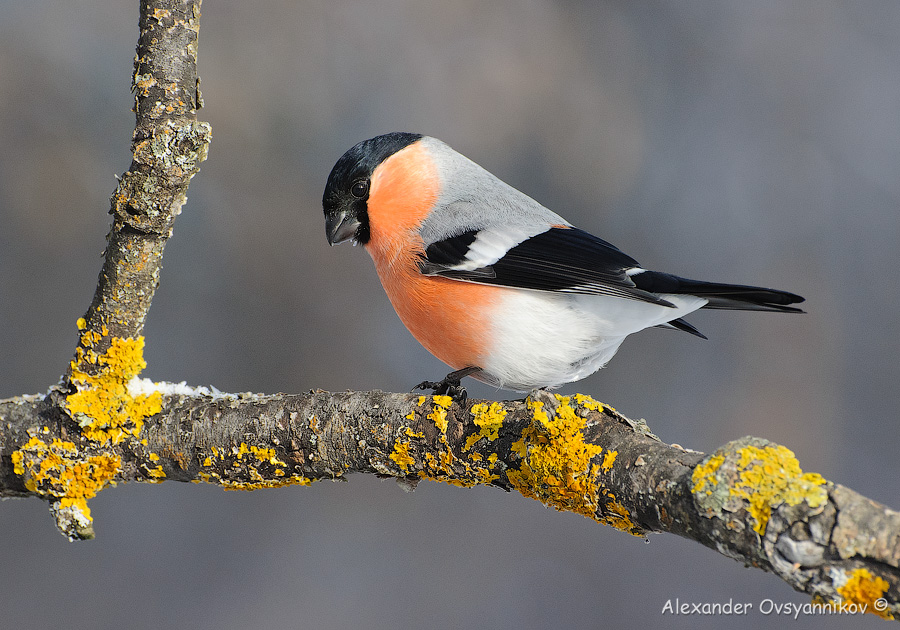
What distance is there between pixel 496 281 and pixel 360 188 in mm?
352

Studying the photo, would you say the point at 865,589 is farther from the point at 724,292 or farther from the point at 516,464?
the point at 724,292

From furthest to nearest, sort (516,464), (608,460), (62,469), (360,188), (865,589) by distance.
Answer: (360,188) → (62,469) → (516,464) → (608,460) → (865,589)

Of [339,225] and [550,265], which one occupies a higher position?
[339,225]

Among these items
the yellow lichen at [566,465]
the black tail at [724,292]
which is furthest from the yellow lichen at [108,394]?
the black tail at [724,292]

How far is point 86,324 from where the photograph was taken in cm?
107

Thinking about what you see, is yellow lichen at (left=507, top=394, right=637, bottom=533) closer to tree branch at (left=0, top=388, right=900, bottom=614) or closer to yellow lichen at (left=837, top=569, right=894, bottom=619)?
tree branch at (left=0, top=388, right=900, bottom=614)

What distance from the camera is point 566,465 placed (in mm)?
874

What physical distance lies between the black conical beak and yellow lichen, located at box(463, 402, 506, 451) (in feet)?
1.80

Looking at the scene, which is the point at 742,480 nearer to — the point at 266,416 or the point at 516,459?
the point at 516,459

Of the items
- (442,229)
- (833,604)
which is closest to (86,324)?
(442,229)

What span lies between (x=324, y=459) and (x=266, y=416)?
0.11m

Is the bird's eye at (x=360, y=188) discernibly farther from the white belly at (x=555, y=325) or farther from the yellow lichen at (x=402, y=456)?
the yellow lichen at (x=402, y=456)

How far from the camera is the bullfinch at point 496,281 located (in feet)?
3.87

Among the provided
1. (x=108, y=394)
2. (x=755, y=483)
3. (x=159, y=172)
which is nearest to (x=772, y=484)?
(x=755, y=483)
